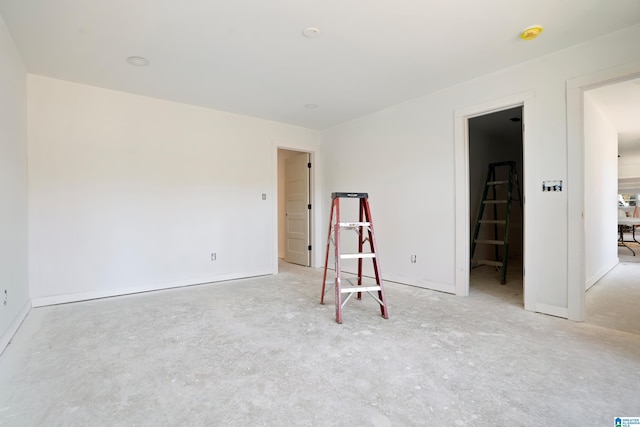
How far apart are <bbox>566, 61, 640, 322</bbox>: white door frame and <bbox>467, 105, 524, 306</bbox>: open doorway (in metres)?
1.23

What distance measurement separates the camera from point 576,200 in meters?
2.69

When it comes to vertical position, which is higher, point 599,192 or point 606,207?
point 599,192

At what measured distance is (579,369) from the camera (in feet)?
6.12

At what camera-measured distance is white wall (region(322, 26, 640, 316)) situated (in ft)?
9.08

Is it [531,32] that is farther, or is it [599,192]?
[599,192]

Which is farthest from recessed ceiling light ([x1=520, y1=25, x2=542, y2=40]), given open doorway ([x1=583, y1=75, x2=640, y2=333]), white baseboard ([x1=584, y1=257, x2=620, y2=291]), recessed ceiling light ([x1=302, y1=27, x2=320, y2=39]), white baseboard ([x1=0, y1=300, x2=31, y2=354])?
white baseboard ([x1=0, y1=300, x2=31, y2=354])

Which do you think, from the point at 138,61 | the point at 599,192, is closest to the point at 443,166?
the point at 599,192

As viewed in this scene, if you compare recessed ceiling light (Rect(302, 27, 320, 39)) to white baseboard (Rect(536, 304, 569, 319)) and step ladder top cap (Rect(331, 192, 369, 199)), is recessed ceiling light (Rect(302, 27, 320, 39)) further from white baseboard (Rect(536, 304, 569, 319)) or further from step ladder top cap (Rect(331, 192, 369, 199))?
white baseboard (Rect(536, 304, 569, 319))

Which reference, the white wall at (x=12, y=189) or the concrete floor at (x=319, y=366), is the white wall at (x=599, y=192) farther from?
the white wall at (x=12, y=189)

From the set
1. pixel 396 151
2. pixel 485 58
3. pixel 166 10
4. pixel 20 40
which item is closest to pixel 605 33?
pixel 485 58

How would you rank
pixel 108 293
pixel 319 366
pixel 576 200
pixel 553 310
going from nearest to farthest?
pixel 319 366, pixel 576 200, pixel 553 310, pixel 108 293

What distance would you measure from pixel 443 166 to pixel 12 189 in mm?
4326

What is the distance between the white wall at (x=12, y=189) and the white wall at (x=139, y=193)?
0.25 m

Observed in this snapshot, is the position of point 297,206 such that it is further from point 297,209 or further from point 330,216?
point 330,216
